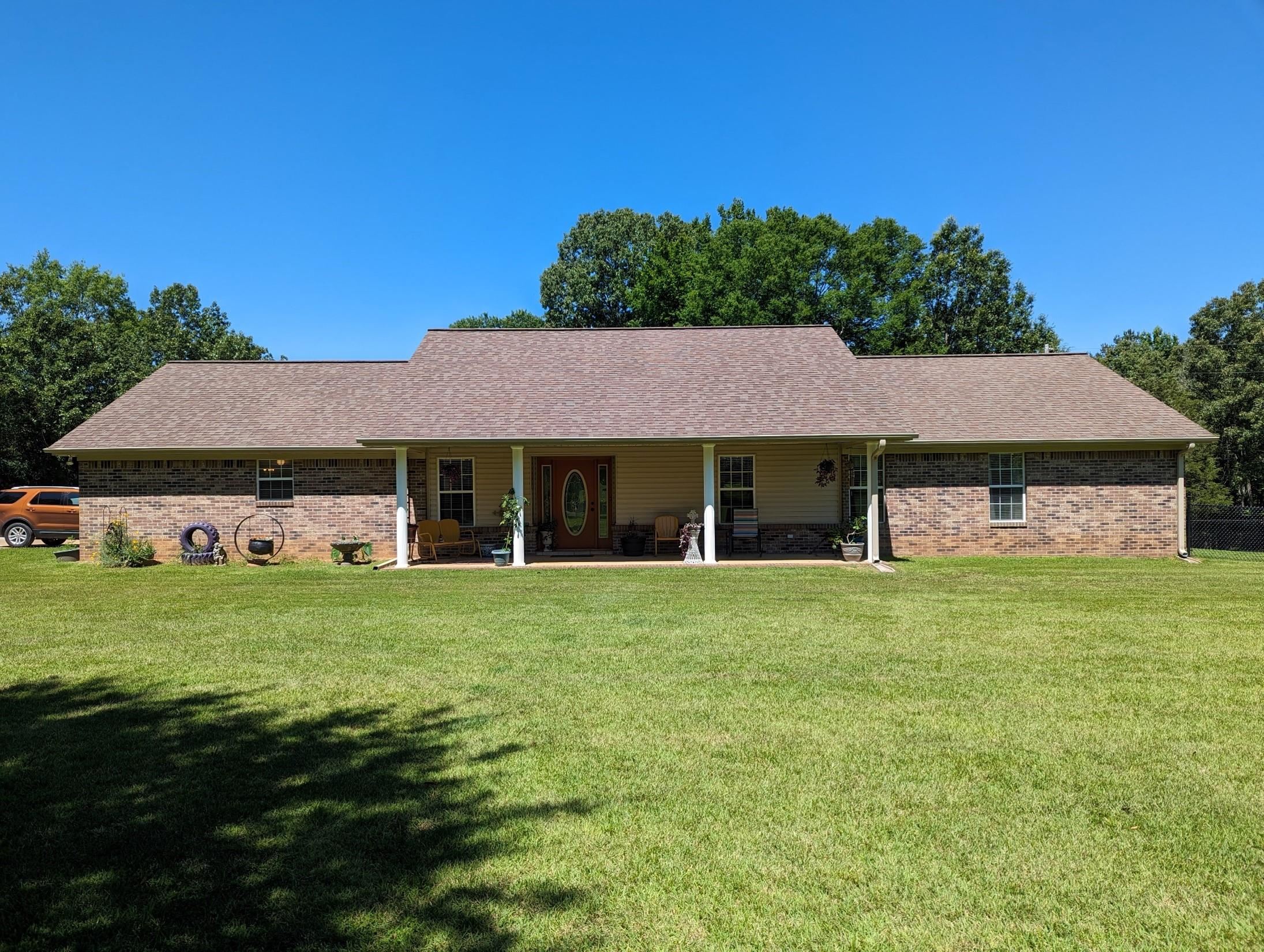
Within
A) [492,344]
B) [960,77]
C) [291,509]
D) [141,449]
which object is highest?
[960,77]

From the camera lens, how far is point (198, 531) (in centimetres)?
1741

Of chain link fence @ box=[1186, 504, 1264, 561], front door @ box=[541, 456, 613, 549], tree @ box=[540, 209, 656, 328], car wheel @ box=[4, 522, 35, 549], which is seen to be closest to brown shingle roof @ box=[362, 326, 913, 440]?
front door @ box=[541, 456, 613, 549]

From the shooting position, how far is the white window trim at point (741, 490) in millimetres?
18562

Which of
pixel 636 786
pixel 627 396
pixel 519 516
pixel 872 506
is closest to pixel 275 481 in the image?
pixel 519 516

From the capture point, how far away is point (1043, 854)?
3.72 m

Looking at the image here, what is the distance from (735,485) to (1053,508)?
686 centimetres

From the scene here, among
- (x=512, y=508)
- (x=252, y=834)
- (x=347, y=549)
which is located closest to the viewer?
(x=252, y=834)

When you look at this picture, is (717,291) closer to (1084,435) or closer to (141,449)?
(1084,435)

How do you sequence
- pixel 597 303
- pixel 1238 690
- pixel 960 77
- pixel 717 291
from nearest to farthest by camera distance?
pixel 1238 690 < pixel 960 77 < pixel 717 291 < pixel 597 303

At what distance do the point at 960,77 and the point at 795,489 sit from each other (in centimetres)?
884

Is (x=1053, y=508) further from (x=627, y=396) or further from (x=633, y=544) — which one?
(x=627, y=396)

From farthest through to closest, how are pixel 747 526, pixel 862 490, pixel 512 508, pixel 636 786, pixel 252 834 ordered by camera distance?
pixel 747 526
pixel 862 490
pixel 512 508
pixel 636 786
pixel 252 834

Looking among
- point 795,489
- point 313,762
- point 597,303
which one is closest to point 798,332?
point 795,489

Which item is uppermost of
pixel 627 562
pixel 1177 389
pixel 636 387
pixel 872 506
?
pixel 1177 389
